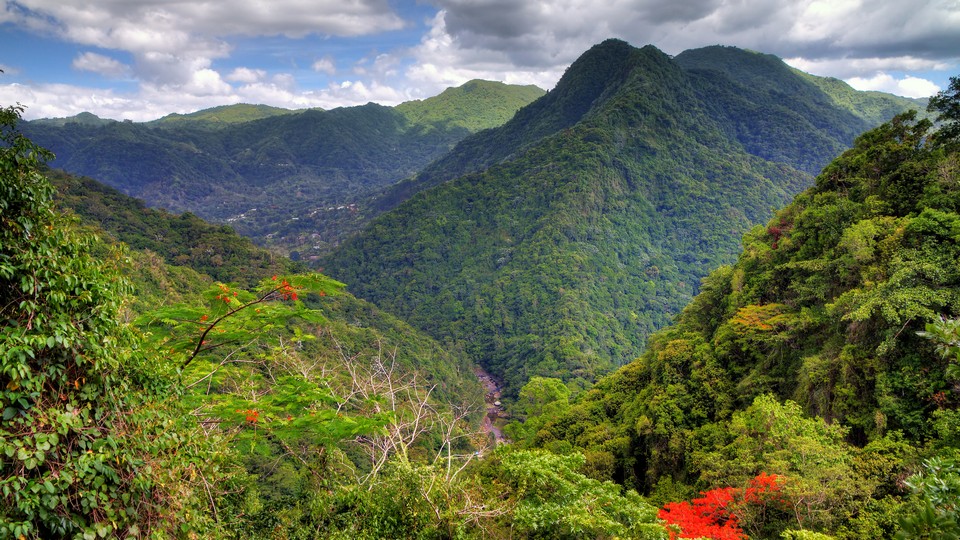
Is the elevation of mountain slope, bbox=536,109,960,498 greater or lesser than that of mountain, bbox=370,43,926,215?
lesser

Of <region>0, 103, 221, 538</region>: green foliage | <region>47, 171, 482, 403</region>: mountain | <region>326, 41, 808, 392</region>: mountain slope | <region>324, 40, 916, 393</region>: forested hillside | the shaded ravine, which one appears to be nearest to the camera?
<region>0, 103, 221, 538</region>: green foliage

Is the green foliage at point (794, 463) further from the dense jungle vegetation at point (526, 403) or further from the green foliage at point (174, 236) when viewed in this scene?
the green foliage at point (174, 236)

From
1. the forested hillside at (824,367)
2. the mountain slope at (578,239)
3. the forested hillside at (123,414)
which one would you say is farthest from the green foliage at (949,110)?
the mountain slope at (578,239)

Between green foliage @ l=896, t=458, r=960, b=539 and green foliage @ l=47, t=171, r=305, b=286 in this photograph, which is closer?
green foliage @ l=896, t=458, r=960, b=539

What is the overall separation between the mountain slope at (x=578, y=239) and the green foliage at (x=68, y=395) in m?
70.4

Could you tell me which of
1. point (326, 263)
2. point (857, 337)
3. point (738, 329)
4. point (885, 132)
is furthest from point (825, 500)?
point (326, 263)

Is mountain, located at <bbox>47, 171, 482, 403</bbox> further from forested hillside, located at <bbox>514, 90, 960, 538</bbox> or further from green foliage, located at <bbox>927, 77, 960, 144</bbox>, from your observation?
green foliage, located at <bbox>927, 77, 960, 144</bbox>

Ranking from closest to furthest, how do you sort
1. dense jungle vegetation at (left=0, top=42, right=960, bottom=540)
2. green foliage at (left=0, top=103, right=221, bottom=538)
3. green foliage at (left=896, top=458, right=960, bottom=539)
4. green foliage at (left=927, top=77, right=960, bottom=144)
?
green foliage at (left=896, top=458, right=960, bottom=539)
green foliage at (left=0, top=103, right=221, bottom=538)
dense jungle vegetation at (left=0, top=42, right=960, bottom=540)
green foliage at (left=927, top=77, right=960, bottom=144)

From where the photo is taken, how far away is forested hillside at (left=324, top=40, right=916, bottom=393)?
296 feet

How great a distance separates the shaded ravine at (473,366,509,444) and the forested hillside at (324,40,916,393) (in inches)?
114

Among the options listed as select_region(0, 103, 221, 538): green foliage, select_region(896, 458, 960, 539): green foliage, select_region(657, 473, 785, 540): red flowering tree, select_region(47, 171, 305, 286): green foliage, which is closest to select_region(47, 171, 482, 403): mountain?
select_region(47, 171, 305, 286): green foliage

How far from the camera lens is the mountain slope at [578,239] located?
9000cm

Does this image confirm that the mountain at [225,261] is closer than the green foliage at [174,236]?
Yes

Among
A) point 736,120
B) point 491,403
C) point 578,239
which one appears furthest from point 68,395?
point 736,120
